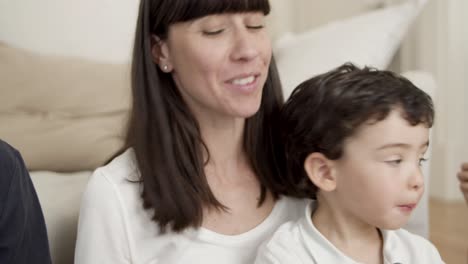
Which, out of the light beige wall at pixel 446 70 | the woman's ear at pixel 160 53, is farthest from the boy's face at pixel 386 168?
the light beige wall at pixel 446 70

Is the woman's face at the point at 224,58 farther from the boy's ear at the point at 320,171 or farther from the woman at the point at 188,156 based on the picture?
the boy's ear at the point at 320,171

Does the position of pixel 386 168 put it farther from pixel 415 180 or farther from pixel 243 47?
pixel 243 47

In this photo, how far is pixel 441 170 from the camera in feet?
8.57

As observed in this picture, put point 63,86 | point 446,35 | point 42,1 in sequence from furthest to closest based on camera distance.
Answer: point 446,35, point 42,1, point 63,86

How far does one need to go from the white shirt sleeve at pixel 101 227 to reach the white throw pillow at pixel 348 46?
2.24 ft

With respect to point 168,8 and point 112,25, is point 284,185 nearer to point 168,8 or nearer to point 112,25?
point 168,8

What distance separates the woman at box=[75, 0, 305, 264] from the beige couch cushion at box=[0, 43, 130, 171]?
16.3 inches

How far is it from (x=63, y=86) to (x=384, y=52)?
0.89 meters

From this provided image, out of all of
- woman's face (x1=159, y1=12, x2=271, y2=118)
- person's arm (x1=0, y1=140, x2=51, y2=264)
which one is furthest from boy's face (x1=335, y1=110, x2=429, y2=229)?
person's arm (x1=0, y1=140, x2=51, y2=264)

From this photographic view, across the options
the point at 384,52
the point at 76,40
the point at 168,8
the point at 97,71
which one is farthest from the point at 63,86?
the point at 384,52

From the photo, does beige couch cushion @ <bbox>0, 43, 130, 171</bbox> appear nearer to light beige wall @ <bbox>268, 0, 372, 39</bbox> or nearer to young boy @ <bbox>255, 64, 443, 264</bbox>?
young boy @ <bbox>255, 64, 443, 264</bbox>

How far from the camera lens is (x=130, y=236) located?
3.81ft

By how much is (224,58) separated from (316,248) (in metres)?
0.36

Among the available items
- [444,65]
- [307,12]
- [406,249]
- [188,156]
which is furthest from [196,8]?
[307,12]
